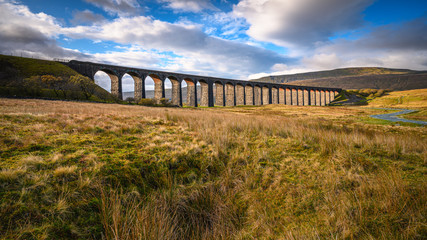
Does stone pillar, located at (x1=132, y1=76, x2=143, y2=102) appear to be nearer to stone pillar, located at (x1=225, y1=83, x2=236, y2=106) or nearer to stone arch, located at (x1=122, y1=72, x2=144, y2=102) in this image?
stone arch, located at (x1=122, y1=72, x2=144, y2=102)

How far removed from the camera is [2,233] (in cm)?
148

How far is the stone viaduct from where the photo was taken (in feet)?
118

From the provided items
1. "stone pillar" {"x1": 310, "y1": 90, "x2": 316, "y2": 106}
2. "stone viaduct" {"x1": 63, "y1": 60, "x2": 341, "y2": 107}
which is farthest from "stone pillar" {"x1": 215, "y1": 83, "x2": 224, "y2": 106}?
"stone pillar" {"x1": 310, "y1": 90, "x2": 316, "y2": 106}

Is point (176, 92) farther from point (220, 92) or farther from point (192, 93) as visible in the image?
point (220, 92)

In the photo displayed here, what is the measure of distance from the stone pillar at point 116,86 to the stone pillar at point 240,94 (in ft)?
121

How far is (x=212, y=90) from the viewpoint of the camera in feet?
170

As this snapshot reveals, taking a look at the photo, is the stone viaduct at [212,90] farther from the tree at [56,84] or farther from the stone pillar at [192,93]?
the tree at [56,84]

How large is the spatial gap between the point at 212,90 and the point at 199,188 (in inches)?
1972

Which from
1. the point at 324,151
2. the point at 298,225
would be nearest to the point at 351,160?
the point at 324,151

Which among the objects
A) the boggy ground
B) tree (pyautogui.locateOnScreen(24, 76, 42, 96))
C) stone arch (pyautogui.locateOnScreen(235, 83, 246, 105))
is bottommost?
the boggy ground

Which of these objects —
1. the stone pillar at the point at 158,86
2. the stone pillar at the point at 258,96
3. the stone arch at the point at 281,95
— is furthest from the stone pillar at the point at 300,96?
the stone pillar at the point at 158,86

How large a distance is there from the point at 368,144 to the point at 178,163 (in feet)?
15.8

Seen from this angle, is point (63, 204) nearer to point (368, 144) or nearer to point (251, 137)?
point (251, 137)

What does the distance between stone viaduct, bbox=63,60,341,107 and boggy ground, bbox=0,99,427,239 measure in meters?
36.3
